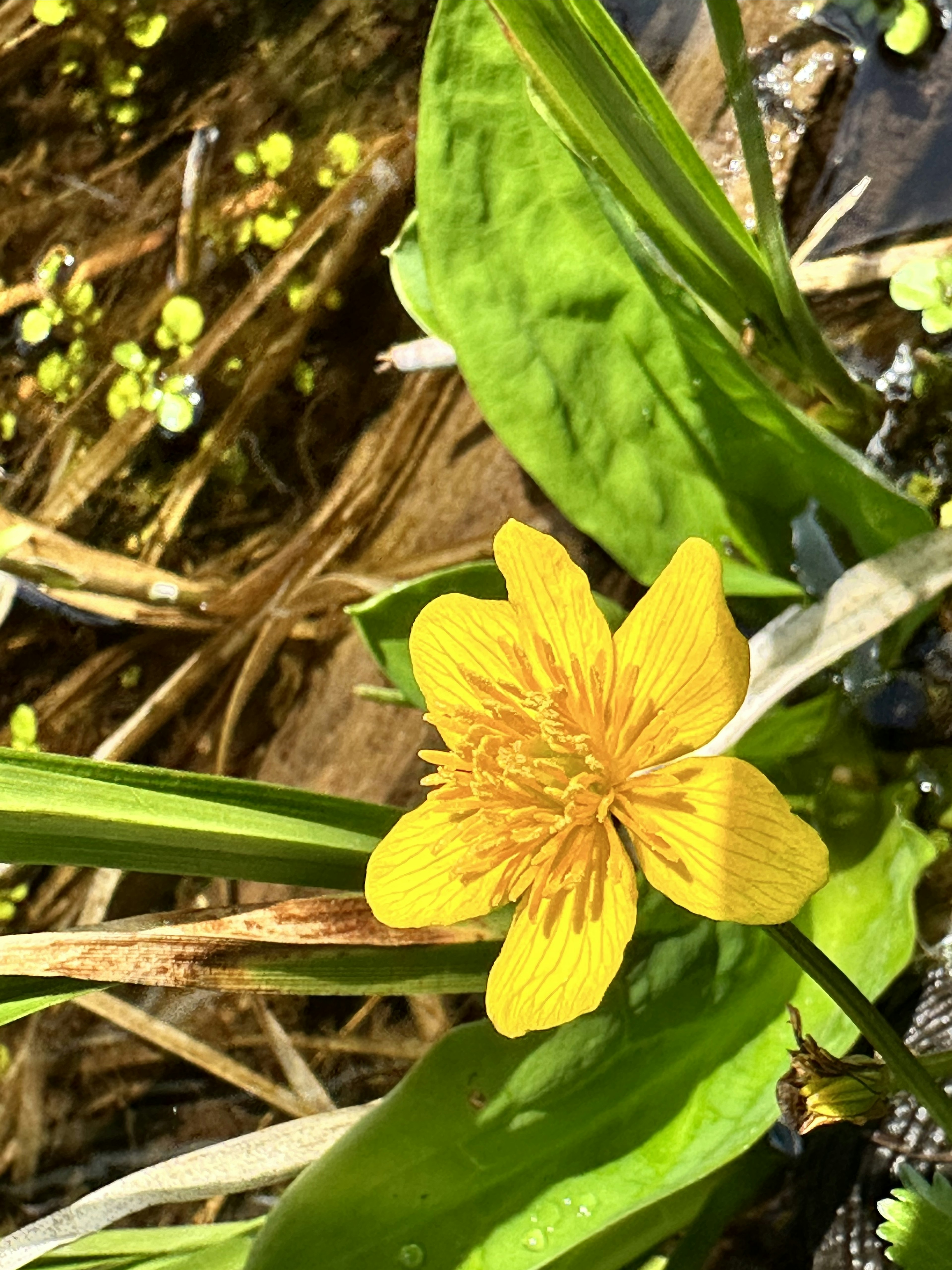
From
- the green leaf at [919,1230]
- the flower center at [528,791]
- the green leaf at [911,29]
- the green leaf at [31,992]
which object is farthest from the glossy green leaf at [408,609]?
the green leaf at [911,29]

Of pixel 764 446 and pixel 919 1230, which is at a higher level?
pixel 764 446

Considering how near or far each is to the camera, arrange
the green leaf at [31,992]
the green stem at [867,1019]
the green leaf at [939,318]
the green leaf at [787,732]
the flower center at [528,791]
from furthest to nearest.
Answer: the green leaf at [939,318], the green leaf at [787,732], the green leaf at [31,992], the flower center at [528,791], the green stem at [867,1019]

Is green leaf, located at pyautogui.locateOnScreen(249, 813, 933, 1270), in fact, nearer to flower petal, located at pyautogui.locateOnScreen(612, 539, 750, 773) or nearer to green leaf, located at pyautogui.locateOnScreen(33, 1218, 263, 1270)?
green leaf, located at pyautogui.locateOnScreen(33, 1218, 263, 1270)

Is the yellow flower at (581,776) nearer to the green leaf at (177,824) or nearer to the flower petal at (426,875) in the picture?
the flower petal at (426,875)

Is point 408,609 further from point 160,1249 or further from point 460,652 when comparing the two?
point 160,1249

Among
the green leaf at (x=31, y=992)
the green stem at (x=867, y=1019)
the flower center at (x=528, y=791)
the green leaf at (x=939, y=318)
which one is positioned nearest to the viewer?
the green stem at (x=867, y=1019)

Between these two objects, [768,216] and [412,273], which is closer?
[768,216]

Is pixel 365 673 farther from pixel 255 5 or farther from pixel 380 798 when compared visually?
pixel 255 5

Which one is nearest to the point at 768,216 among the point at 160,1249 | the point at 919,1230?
the point at 919,1230
